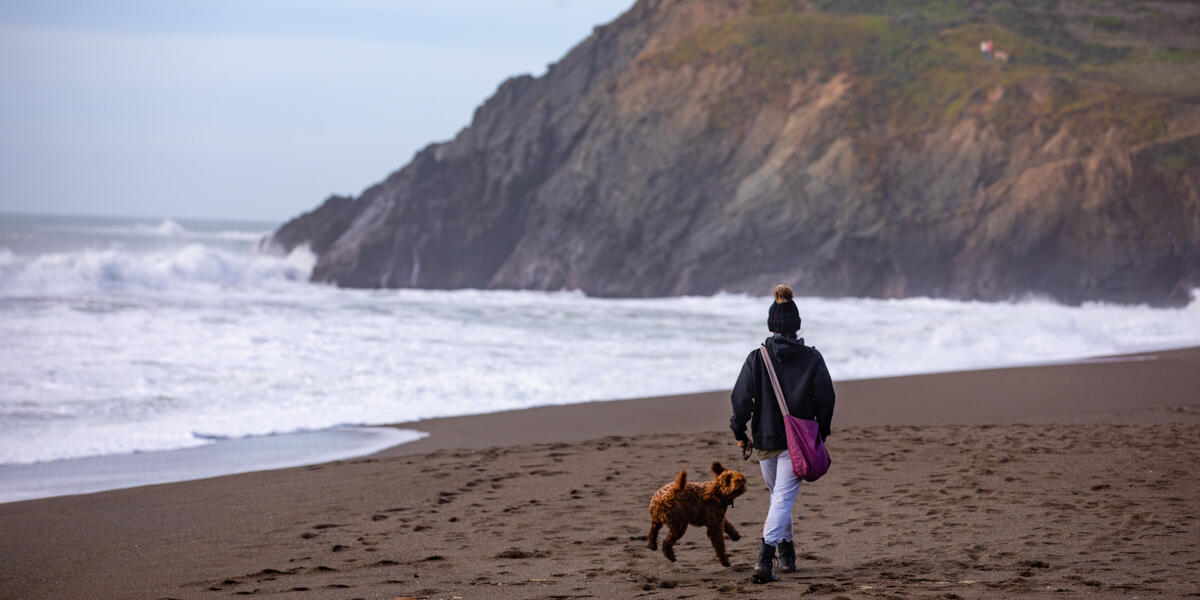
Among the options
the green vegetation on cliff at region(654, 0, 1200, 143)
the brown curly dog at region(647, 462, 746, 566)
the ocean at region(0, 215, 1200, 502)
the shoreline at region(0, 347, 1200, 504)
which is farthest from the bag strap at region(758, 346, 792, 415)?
the green vegetation on cliff at region(654, 0, 1200, 143)

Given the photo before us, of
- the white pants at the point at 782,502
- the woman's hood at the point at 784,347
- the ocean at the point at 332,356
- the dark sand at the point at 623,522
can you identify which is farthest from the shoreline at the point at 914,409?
the woman's hood at the point at 784,347

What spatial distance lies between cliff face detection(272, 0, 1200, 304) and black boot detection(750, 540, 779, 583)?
31800mm

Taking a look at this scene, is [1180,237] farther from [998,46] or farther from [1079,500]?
[1079,500]

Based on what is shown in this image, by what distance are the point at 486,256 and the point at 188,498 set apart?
3561 centimetres

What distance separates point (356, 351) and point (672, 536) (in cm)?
1215

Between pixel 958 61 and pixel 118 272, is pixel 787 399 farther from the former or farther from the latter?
pixel 958 61

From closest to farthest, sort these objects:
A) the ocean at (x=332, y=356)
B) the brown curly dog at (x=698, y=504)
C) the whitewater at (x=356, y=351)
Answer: the brown curly dog at (x=698, y=504) → the ocean at (x=332, y=356) → the whitewater at (x=356, y=351)

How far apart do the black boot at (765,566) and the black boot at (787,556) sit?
0.45ft

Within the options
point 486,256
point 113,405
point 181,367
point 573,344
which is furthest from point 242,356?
point 486,256

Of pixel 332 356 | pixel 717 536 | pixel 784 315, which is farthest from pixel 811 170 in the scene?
pixel 717 536

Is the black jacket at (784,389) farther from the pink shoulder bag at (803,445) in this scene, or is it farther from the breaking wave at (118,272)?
the breaking wave at (118,272)

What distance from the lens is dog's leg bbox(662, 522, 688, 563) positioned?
5.66 metres

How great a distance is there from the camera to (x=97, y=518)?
7281mm

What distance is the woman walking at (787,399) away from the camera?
214 inches
